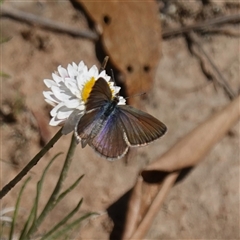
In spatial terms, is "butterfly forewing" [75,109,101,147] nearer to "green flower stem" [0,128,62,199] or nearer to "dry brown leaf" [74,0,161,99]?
"green flower stem" [0,128,62,199]

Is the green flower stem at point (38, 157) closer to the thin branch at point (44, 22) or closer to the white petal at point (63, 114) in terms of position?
the white petal at point (63, 114)

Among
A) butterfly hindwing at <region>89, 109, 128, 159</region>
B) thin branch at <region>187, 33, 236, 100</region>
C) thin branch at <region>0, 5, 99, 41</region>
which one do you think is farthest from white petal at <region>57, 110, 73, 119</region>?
thin branch at <region>187, 33, 236, 100</region>

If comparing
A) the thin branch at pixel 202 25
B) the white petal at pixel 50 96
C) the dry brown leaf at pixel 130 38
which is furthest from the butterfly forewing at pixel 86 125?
the thin branch at pixel 202 25

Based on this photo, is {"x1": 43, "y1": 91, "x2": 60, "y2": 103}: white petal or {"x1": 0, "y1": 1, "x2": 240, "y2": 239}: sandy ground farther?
{"x1": 0, "y1": 1, "x2": 240, "y2": 239}: sandy ground

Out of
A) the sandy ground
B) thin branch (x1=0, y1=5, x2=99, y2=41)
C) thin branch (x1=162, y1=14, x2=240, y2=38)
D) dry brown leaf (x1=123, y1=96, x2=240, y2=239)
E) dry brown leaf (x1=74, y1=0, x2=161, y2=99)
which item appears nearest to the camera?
dry brown leaf (x1=123, y1=96, x2=240, y2=239)

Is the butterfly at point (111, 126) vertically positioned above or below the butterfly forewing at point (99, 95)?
below

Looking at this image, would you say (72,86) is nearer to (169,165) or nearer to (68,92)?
(68,92)

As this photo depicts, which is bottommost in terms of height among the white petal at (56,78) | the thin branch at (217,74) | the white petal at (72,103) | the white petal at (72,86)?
the white petal at (72,103)
